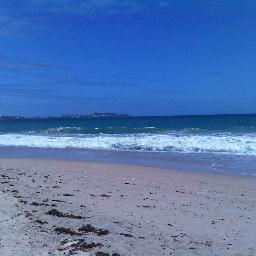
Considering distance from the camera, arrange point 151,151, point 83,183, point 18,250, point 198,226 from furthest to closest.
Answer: point 151,151 < point 83,183 < point 198,226 < point 18,250

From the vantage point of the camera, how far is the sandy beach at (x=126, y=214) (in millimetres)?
4898

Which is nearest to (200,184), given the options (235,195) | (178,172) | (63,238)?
(235,195)

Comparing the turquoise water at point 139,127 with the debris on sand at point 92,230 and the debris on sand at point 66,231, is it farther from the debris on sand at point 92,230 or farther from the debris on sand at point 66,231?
the debris on sand at point 66,231

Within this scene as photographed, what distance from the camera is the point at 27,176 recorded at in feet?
36.1

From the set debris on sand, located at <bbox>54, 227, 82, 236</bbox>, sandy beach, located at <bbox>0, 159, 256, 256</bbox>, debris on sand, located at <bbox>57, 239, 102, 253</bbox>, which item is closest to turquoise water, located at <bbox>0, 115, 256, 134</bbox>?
sandy beach, located at <bbox>0, 159, 256, 256</bbox>

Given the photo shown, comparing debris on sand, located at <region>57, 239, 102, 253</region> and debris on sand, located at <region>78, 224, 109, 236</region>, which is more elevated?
debris on sand, located at <region>57, 239, 102, 253</region>

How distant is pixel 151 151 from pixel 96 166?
18.6 feet

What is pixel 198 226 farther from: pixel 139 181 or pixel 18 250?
pixel 139 181

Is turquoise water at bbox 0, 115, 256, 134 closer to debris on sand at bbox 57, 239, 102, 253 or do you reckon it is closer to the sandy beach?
the sandy beach

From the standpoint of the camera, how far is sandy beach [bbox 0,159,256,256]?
193 inches

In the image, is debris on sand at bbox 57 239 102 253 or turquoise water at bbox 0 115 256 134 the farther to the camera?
turquoise water at bbox 0 115 256 134

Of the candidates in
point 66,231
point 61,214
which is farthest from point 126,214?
point 66,231

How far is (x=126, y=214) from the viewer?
6.66m

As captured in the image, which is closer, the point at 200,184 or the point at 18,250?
the point at 18,250
